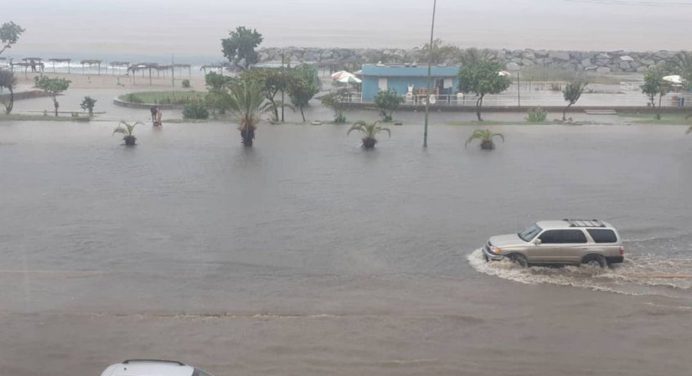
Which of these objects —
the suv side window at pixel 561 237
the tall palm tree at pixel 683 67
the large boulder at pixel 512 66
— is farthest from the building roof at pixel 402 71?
the large boulder at pixel 512 66

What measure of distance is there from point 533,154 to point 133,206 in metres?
17.2

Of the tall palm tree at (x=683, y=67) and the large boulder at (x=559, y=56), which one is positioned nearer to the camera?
the tall palm tree at (x=683, y=67)

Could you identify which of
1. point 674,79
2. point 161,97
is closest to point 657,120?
point 674,79

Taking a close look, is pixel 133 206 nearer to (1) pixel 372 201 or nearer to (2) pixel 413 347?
(1) pixel 372 201

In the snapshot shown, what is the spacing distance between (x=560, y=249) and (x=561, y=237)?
0.28m

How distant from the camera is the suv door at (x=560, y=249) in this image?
1750 cm

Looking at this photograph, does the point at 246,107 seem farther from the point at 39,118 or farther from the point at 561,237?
the point at 561,237

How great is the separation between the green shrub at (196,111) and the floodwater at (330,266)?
10986 millimetres

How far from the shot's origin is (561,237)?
1764 centimetres

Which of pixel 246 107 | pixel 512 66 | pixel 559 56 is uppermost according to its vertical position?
pixel 559 56

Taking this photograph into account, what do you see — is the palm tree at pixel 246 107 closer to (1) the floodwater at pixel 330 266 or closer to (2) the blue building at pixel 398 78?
(1) the floodwater at pixel 330 266

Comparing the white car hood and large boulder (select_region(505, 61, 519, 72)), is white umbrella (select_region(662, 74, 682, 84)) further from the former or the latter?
the white car hood

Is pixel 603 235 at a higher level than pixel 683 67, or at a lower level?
lower

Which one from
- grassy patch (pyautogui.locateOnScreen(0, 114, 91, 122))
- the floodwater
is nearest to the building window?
grassy patch (pyautogui.locateOnScreen(0, 114, 91, 122))
